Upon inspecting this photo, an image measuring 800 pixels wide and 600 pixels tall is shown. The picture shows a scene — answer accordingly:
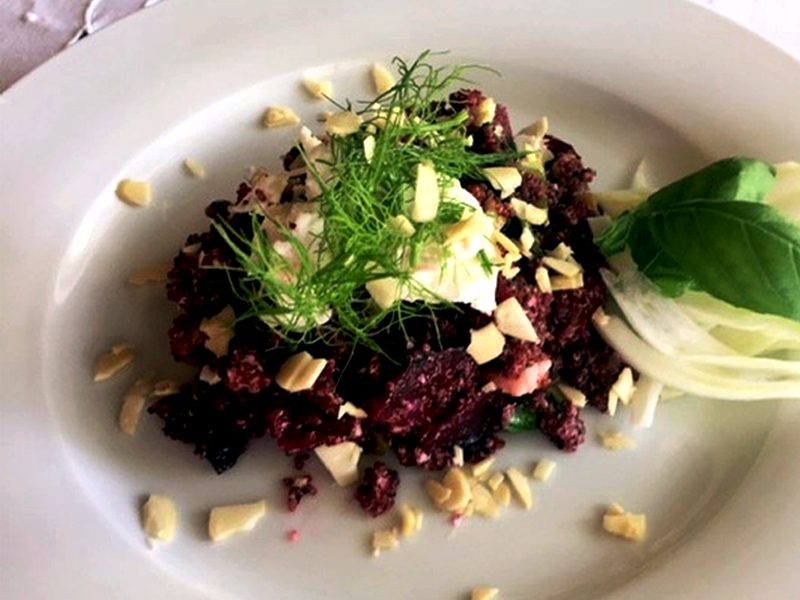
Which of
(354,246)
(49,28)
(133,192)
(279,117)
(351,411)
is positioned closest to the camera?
(354,246)

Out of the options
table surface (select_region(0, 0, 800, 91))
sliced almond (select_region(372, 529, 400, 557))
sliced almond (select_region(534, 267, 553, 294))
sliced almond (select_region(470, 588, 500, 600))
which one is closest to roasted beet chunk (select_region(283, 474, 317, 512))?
sliced almond (select_region(372, 529, 400, 557))

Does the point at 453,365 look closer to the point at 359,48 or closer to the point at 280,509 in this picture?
the point at 280,509

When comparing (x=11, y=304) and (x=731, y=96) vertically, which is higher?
(x=731, y=96)

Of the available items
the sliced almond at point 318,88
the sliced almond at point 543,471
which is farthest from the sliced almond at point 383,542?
the sliced almond at point 318,88

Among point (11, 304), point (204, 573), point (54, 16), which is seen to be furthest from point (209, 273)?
point (54, 16)

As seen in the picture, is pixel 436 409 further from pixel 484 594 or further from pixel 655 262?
pixel 655 262

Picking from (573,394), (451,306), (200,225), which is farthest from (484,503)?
(200,225)

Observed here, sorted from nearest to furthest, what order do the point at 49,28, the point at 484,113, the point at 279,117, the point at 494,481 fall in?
the point at 494,481 < the point at 484,113 < the point at 279,117 < the point at 49,28
